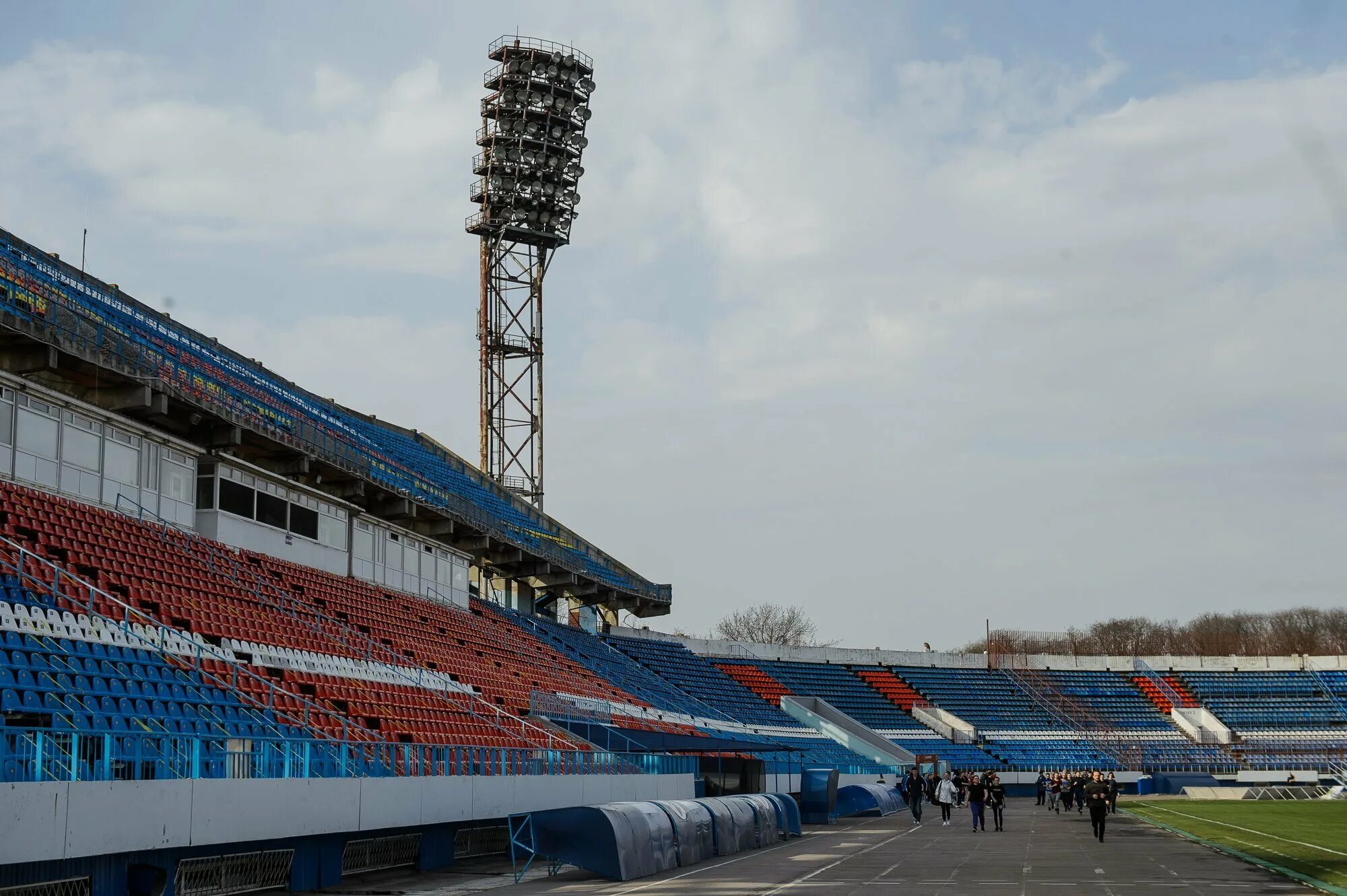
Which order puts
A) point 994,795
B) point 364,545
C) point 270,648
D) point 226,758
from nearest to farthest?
1. point 226,758
2. point 270,648
3. point 994,795
4. point 364,545

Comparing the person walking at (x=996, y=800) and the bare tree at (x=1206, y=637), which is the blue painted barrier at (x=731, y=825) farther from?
the bare tree at (x=1206, y=637)

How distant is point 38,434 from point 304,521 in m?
12.0

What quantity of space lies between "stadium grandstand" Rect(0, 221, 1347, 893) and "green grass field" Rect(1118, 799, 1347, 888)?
1283 cm

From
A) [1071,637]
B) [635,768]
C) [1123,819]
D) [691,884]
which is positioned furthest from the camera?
[1071,637]

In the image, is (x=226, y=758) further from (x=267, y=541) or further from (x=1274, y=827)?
(x=1274, y=827)

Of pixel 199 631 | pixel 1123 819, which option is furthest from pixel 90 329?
pixel 1123 819

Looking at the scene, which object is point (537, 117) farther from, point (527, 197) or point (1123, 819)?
point (1123, 819)

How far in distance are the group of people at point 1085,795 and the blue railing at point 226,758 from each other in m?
13.2

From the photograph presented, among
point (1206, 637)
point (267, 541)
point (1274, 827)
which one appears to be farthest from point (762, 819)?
point (1206, 637)

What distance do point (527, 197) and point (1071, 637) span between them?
110 m

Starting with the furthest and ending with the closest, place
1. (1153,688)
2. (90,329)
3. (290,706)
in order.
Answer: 1. (1153,688)
2. (90,329)
3. (290,706)

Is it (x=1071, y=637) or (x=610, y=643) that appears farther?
(x=1071, y=637)

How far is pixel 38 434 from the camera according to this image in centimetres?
2748

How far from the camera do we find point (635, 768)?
3519 centimetres
